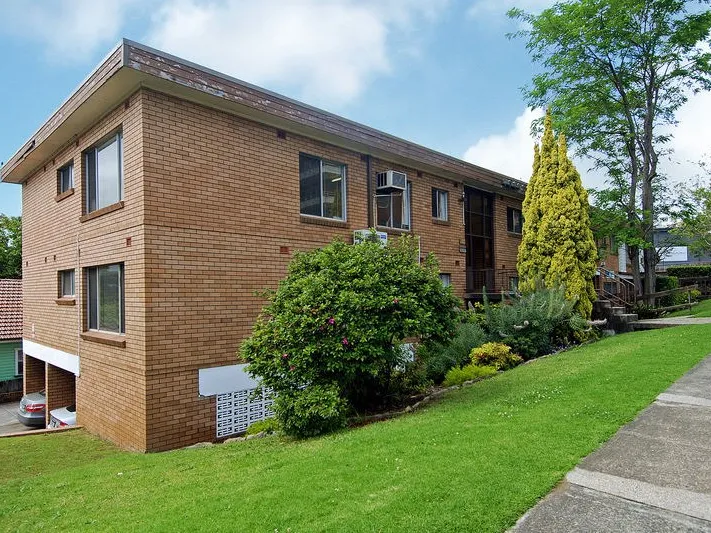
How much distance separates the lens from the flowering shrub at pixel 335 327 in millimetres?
6473

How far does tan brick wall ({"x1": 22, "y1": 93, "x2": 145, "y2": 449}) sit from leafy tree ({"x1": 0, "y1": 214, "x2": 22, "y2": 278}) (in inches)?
813

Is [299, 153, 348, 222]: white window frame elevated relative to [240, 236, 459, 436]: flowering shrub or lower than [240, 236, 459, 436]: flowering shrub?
elevated

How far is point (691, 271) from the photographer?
31109mm

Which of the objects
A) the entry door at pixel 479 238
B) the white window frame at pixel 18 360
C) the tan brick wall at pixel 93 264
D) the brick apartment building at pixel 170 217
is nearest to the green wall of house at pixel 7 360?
the white window frame at pixel 18 360

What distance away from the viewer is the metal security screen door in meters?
8.58

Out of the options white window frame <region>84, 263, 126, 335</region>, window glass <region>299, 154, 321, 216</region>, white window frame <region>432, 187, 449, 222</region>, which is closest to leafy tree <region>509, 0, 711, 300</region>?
white window frame <region>432, 187, 449, 222</region>

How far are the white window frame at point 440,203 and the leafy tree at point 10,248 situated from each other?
1119 inches

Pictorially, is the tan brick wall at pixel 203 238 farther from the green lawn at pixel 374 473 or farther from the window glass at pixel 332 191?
the green lawn at pixel 374 473

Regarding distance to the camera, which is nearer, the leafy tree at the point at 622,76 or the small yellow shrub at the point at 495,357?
the small yellow shrub at the point at 495,357

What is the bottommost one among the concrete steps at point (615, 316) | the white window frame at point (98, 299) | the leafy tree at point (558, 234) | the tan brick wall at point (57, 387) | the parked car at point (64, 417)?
the parked car at point (64, 417)

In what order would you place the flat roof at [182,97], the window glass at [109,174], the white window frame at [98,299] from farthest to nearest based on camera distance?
1. the window glass at [109,174]
2. the white window frame at [98,299]
3. the flat roof at [182,97]

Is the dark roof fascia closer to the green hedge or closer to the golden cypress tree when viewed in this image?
the golden cypress tree

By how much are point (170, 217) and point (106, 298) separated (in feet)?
8.64

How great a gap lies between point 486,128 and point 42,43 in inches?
554
